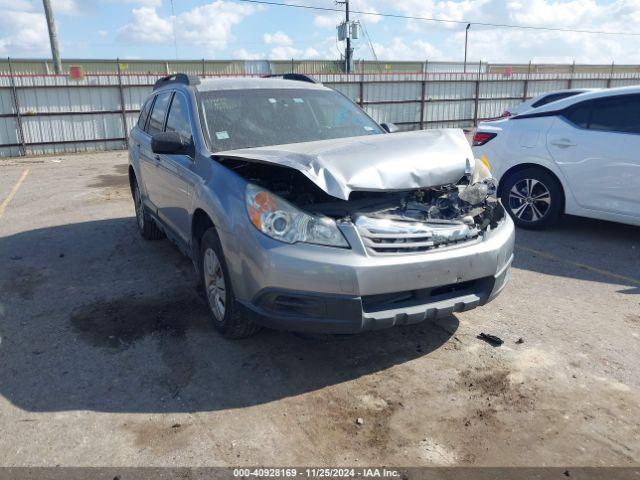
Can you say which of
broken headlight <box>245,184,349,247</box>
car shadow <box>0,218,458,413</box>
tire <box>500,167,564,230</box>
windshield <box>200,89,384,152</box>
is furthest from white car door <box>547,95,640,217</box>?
broken headlight <box>245,184,349,247</box>

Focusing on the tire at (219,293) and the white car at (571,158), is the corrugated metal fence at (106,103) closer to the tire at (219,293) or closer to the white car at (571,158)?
the white car at (571,158)

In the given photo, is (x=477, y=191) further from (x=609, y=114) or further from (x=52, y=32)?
(x=52, y=32)

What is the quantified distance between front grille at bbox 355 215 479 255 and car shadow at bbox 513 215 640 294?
2.34 m

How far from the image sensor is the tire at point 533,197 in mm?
6332

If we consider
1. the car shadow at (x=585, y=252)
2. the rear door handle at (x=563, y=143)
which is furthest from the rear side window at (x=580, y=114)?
the car shadow at (x=585, y=252)

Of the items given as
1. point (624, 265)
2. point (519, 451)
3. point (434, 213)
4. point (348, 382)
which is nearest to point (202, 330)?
point (348, 382)

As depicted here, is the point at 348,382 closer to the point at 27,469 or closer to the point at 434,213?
the point at 434,213

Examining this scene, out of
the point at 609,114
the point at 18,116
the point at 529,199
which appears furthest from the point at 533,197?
the point at 18,116

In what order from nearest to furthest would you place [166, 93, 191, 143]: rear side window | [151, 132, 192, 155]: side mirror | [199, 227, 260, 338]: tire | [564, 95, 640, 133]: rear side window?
1. [199, 227, 260, 338]: tire
2. [151, 132, 192, 155]: side mirror
3. [166, 93, 191, 143]: rear side window
4. [564, 95, 640, 133]: rear side window

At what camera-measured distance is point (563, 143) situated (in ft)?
20.2

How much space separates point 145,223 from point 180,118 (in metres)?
2.10

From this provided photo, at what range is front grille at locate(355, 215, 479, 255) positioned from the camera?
3.08 meters

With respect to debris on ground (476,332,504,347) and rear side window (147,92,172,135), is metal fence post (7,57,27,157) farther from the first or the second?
debris on ground (476,332,504,347)

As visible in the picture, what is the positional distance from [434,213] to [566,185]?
11.4 ft
